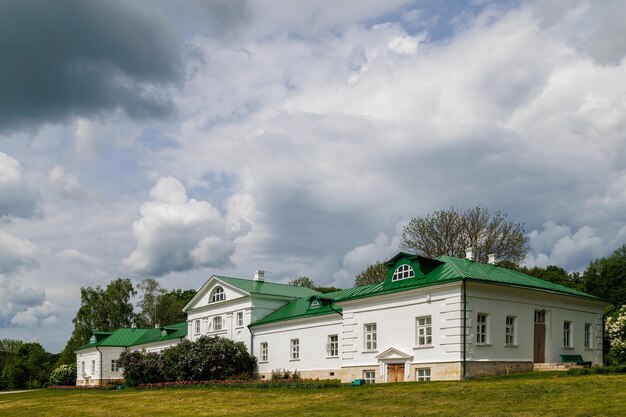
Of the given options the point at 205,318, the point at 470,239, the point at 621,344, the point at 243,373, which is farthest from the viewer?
the point at 470,239

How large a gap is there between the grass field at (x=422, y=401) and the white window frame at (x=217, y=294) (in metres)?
18.6

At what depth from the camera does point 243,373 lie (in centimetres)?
4238

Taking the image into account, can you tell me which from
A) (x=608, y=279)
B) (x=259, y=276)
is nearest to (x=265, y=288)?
(x=259, y=276)

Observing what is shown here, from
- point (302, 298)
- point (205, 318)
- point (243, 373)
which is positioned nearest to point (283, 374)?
point (243, 373)

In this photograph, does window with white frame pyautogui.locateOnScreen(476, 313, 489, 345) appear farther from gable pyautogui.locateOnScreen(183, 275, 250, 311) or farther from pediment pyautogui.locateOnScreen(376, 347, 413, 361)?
gable pyautogui.locateOnScreen(183, 275, 250, 311)

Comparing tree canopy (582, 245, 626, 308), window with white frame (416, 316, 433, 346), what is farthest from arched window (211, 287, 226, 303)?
tree canopy (582, 245, 626, 308)

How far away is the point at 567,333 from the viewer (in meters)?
32.1

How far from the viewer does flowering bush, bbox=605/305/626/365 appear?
103 ft

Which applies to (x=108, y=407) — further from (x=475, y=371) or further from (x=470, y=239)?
(x=470, y=239)

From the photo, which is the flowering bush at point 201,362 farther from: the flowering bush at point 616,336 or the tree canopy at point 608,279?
the tree canopy at point 608,279

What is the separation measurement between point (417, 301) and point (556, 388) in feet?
32.4

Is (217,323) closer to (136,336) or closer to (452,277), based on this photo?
(136,336)

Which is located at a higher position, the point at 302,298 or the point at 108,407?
the point at 302,298

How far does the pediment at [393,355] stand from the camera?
1163 inches
